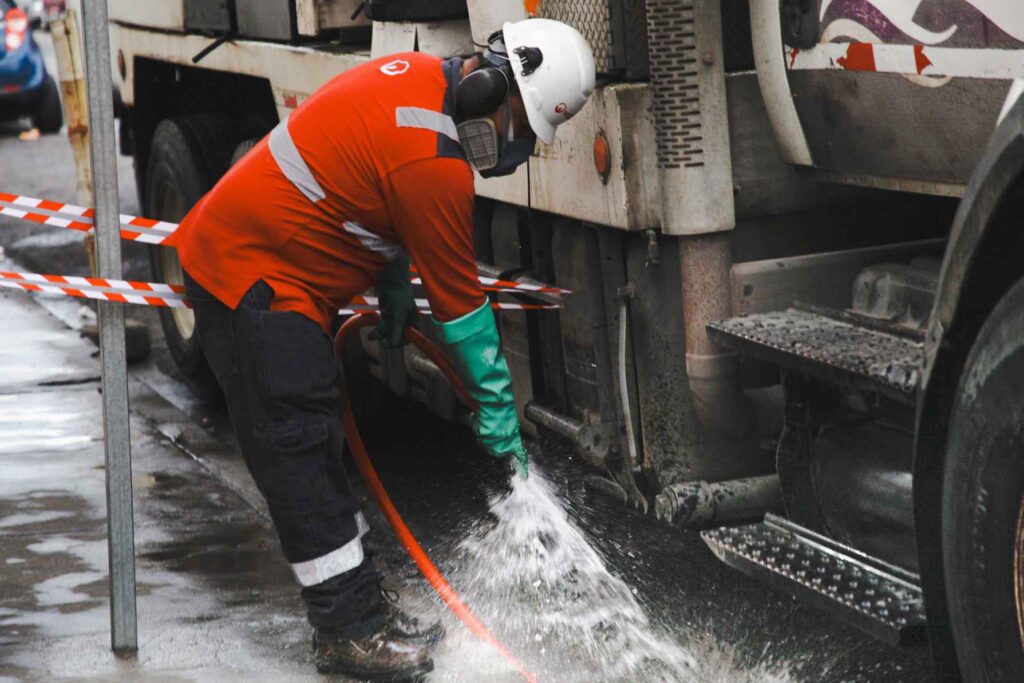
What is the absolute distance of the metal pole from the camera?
159 inches

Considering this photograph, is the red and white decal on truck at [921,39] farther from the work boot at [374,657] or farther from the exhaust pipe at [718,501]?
A: the work boot at [374,657]

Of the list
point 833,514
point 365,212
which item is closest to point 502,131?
point 365,212

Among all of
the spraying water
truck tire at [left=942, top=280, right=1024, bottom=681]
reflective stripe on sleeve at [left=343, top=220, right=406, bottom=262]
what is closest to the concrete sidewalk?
the spraying water

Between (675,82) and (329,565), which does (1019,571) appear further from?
(329,565)

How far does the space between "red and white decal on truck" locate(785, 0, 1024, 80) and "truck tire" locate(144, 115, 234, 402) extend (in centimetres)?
374

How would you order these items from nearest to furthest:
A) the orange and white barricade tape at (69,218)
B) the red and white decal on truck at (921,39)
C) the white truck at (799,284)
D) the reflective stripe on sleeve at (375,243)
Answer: the white truck at (799,284) → the red and white decal on truck at (921,39) → the reflective stripe on sleeve at (375,243) → the orange and white barricade tape at (69,218)

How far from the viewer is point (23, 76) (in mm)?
16359

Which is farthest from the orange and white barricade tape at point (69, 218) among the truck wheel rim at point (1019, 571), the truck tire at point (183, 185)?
the truck tire at point (183, 185)

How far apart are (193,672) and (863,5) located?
7.82 feet

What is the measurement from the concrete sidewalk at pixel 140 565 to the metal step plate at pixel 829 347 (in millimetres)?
1489

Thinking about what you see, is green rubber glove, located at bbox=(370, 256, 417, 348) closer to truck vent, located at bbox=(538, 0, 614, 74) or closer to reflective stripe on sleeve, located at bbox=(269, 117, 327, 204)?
reflective stripe on sleeve, located at bbox=(269, 117, 327, 204)

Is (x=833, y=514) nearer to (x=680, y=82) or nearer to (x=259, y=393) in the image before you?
(x=680, y=82)

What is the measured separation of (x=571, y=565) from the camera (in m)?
4.77

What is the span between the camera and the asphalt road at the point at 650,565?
413 centimetres
